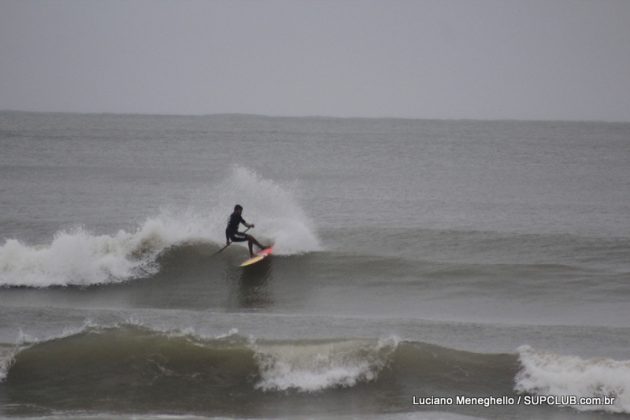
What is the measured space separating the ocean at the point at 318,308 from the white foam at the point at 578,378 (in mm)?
28

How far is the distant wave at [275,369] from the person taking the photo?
39.5ft

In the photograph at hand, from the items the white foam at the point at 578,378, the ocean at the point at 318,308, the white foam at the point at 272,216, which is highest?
the white foam at the point at 272,216

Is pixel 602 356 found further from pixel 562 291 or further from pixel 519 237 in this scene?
pixel 519 237

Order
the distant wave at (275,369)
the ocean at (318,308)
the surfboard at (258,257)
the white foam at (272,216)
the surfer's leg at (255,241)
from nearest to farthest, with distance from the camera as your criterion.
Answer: the ocean at (318,308) → the distant wave at (275,369) → the surfer's leg at (255,241) → the surfboard at (258,257) → the white foam at (272,216)

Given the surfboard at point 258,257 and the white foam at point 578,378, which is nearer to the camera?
the white foam at point 578,378

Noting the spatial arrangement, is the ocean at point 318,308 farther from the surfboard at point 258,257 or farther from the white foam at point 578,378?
the surfboard at point 258,257

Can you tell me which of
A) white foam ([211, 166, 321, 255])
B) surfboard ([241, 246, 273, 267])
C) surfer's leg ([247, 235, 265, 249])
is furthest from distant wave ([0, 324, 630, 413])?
white foam ([211, 166, 321, 255])

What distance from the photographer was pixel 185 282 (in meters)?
18.9

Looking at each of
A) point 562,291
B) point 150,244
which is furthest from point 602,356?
point 150,244

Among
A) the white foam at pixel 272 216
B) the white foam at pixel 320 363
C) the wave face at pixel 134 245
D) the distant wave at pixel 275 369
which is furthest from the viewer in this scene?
the white foam at pixel 272 216

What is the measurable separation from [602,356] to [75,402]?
8213mm

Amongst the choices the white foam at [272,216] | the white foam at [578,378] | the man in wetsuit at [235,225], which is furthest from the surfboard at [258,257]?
the white foam at [578,378]

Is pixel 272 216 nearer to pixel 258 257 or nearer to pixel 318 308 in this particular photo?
pixel 258 257

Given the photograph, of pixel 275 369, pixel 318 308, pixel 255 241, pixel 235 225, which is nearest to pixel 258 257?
pixel 255 241
